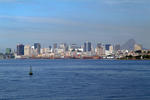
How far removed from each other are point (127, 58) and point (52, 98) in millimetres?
159386

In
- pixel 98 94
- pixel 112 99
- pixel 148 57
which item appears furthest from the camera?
pixel 148 57

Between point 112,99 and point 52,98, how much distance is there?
4.40 m

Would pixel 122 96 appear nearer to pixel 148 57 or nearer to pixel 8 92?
pixel 8 92

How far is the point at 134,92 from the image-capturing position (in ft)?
90.5

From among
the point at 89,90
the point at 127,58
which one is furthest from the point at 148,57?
the point at 89,90

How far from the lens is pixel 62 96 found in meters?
25.4

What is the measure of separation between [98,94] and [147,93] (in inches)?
161

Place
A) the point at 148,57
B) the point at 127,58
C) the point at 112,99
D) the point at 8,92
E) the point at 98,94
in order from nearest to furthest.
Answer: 1. the point at 112,99
2. the point at 98,94
3. the point at 8,92
4. the point at 148,57
5. the point at 127,58

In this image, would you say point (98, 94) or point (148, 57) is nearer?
point (98, 94)

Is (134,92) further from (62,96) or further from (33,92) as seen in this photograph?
(33,92)

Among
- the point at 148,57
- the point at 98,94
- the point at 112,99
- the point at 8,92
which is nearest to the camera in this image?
the point at 112,99

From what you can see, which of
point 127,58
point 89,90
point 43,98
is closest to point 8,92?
point 43,98

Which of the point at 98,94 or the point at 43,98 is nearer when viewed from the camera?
the point at 43,98

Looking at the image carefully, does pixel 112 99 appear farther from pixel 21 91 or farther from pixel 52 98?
pixel 21 91
